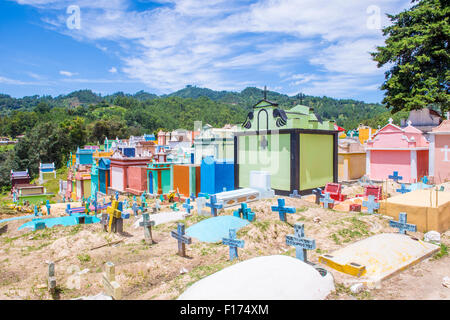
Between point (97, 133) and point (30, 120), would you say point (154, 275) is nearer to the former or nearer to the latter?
point (97, 133)

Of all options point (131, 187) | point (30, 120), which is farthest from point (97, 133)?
point (131, 187)

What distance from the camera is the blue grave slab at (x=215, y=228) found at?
973cm

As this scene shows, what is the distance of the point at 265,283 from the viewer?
5.11 m

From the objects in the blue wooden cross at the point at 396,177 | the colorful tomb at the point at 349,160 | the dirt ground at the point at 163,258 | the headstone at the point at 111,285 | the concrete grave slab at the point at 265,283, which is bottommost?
the dirt ground at the point at 163,258

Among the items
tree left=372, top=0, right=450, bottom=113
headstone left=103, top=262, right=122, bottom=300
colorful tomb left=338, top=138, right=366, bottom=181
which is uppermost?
tree left=372, top=0, right=450, bottom=113

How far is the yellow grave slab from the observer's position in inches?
253

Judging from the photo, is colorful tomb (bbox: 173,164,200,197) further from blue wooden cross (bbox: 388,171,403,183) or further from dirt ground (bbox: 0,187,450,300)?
blue wooden cross (bbox: 388,171,403,183)

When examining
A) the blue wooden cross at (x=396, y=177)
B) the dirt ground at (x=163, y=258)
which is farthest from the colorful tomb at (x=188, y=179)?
the blue wooden cross at (x=396, y=177)

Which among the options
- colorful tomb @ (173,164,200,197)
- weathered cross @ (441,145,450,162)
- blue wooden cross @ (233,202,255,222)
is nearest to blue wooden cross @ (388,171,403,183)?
weathered cross @ (441,145,450,162)

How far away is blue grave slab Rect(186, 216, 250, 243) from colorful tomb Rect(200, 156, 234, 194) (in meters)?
7.12

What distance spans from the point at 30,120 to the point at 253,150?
9642 centimetres

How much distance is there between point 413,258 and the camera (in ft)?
23.5

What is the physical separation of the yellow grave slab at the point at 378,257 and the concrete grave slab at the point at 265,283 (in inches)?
34.0

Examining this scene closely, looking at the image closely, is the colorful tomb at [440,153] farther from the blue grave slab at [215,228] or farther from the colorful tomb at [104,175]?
the colorful tomb at [104,175]
